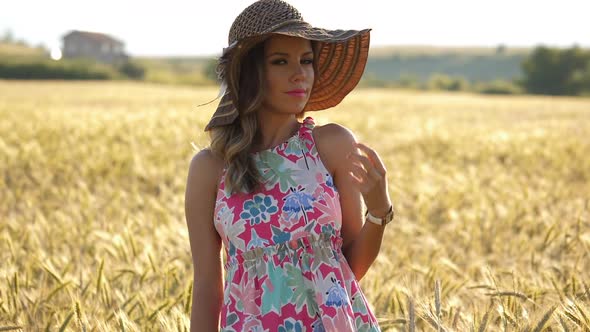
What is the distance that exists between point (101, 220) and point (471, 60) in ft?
371

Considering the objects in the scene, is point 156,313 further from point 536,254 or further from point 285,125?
point 536,254

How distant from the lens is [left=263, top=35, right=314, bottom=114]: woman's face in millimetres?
2006

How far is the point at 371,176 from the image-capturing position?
1.73 meters

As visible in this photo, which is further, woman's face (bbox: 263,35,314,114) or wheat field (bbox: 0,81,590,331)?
wheat field (bbox: 0,81,590,331)

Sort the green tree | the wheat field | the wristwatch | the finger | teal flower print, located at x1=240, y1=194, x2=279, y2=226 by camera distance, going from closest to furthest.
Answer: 1. the finger
2. the wristwatch
3. teal flower print, located at x1=240, y1=194, x2=279, y2=226
4. the wheat field
5. the green tree

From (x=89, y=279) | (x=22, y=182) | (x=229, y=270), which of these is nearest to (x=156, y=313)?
(x=229, y=270)

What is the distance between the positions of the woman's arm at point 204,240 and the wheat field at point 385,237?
0.33 ft

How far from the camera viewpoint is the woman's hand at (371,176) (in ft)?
5.64

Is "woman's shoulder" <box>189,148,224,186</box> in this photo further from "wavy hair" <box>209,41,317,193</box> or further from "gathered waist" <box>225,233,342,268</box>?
"gathered waist" <box>225,233,342,268</box>

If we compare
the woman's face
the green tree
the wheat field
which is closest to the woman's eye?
the woman's face

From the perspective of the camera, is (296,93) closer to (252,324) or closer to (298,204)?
(298,204)

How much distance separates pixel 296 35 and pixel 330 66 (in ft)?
1.10

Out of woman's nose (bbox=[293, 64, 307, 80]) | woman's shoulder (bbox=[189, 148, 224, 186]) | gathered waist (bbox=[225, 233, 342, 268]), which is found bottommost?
gathered waist (bbox=[225, 233, 342, 268])

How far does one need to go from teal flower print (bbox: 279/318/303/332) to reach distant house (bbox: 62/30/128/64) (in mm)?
90327
